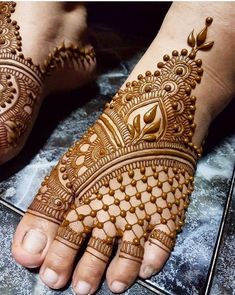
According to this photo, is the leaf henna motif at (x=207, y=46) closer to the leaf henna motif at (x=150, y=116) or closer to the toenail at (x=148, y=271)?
the leaf henna motif at (x=150, y=116)

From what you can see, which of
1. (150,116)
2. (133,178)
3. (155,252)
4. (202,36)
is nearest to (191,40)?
(202,36)

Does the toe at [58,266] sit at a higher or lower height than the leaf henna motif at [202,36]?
lower

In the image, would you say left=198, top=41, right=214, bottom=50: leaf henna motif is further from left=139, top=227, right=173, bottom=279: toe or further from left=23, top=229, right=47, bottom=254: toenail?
left=23, top=229, right=47, bottom=254: toenail

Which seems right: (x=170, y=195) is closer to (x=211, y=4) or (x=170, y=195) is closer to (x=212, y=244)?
(x=212, y=244)

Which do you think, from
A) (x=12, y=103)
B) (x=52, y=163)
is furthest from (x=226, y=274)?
(x=12, y=103)

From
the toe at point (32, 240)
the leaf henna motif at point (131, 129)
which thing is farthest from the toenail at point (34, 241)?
the leaf henna motif at point (131, 129)

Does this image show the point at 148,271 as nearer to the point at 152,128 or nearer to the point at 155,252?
the point at 155,252
